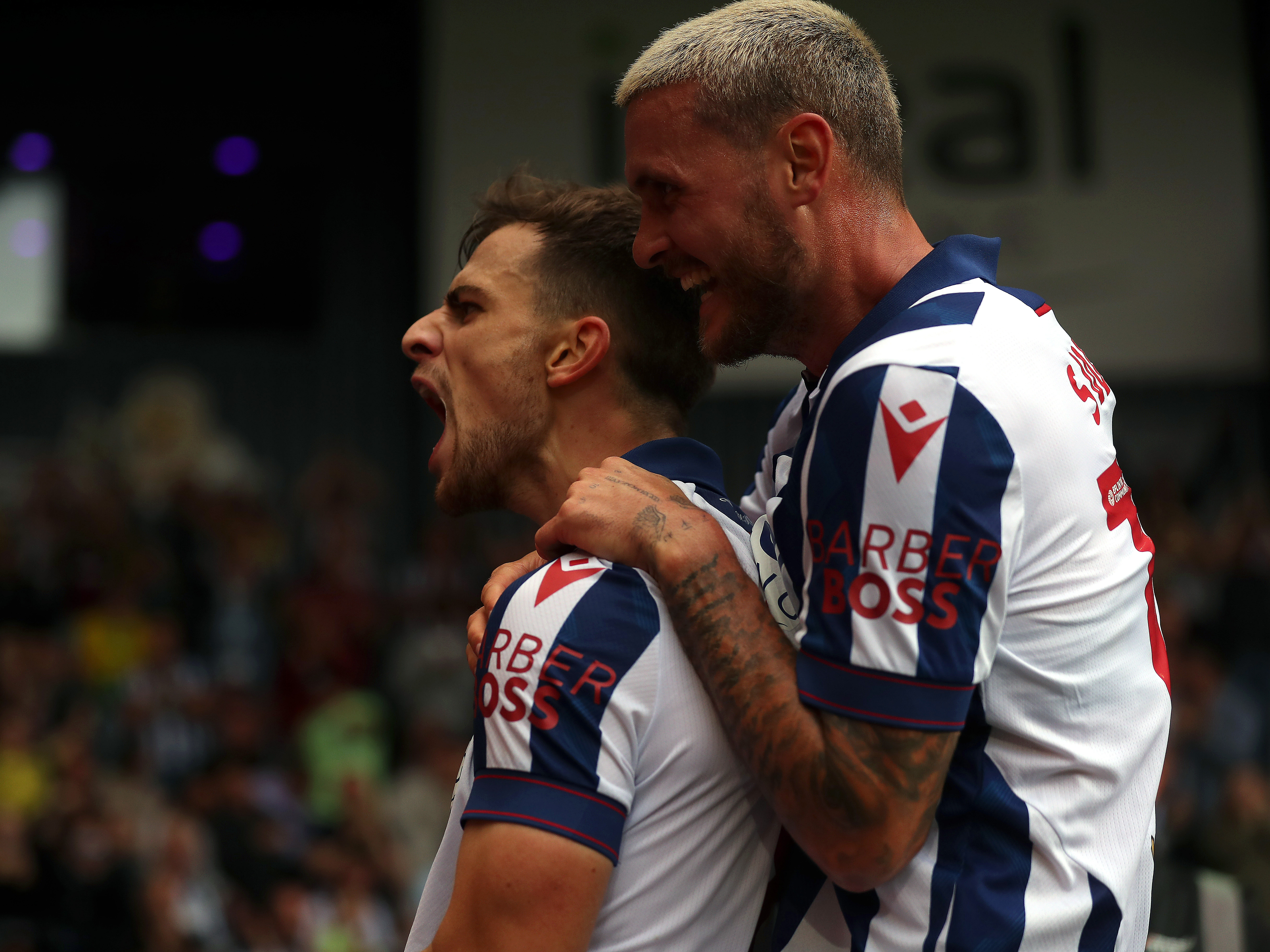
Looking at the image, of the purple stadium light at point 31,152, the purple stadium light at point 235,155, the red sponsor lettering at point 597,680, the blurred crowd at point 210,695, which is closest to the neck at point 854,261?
the red sponsor lettering at point 597,680

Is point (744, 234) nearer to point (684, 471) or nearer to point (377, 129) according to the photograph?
point (684, 471)

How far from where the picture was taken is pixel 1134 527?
1.55 meters

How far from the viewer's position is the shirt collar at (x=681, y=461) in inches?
70.1

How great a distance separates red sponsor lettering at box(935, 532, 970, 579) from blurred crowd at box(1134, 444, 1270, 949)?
2466mm

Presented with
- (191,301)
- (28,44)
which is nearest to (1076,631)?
(191,301)

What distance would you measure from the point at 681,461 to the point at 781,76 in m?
0.54

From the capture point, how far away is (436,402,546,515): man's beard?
189 centimetres

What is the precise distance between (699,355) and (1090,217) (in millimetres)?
8568

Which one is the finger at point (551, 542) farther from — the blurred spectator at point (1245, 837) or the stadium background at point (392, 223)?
the stadium background at point (392, 223)

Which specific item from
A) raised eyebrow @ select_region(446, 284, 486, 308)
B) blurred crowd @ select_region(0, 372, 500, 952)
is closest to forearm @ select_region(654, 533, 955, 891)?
raised eyebrow @ select_region(446, 284, 486, 308)

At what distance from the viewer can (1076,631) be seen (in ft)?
4.64

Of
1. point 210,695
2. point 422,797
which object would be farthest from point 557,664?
point 210,695

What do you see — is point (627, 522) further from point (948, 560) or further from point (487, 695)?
point (948, 560)

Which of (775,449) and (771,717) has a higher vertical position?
(775,449)
